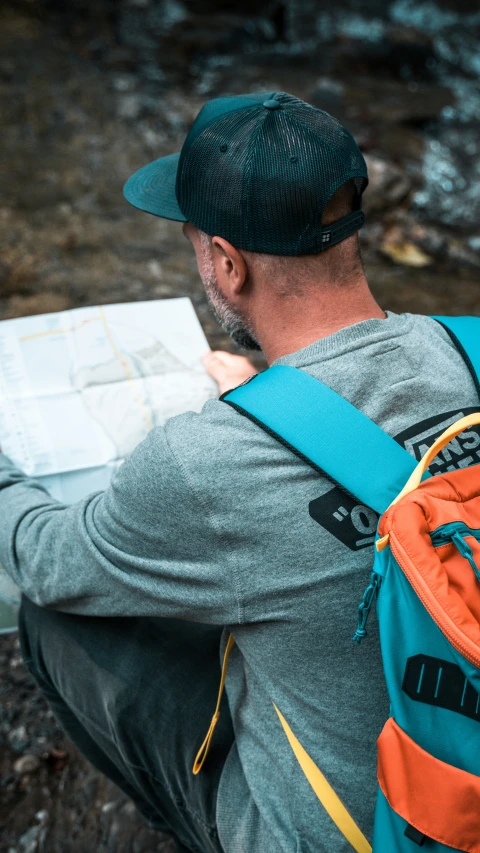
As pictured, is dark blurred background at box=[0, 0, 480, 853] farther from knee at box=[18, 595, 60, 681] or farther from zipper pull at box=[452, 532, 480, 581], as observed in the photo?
zipper pull at box=[452, 532, 480, 581]

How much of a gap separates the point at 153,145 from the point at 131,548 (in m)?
3.86

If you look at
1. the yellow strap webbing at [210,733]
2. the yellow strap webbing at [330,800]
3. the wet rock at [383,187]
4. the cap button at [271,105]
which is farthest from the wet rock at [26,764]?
the wet rock at [383,187]

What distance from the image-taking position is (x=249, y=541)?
1.03 m

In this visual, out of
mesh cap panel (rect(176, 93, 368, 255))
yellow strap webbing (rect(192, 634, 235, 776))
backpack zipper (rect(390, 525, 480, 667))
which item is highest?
mesh cap panel (rect(176, 93, 368, 255))

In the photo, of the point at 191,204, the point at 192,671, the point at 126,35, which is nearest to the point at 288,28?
the point at 126,35

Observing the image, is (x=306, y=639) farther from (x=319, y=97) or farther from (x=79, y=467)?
(x=319, y=97)

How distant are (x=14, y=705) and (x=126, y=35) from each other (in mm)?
5525

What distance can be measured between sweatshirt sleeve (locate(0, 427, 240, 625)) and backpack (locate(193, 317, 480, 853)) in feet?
0.60

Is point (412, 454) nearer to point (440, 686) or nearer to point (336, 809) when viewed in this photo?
point (440, 686)

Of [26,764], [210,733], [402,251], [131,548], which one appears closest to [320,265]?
[131,548]

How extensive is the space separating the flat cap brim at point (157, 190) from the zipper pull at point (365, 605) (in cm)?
80

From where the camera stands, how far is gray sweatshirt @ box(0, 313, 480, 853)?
3.35ft

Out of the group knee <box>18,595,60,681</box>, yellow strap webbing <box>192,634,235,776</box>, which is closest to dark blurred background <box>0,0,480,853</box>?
knee <box>18,595,60,681</box>

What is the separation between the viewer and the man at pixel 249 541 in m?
1.03
